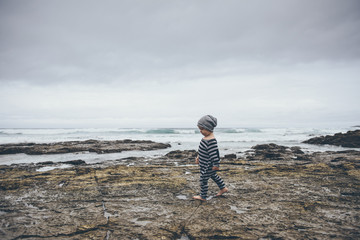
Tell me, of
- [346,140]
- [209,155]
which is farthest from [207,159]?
[346,140]

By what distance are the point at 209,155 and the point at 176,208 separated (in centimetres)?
115

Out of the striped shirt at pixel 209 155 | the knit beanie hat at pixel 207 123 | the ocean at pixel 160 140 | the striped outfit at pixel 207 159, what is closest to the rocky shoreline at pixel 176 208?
the striped outfit at pixel 207 159

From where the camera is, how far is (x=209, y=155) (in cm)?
390

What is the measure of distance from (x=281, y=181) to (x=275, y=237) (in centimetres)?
309

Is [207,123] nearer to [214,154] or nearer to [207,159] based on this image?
[214,154]

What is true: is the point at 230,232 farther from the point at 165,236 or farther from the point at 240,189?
the point at 240,189

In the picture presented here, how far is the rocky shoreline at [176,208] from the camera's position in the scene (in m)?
2.71

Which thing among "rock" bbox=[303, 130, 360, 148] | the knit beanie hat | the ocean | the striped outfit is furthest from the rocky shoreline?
"rock" bbox=[303, 130, 360, 148]

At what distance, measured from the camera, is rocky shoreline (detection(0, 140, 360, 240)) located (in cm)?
271

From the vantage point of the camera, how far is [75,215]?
10.7 feet

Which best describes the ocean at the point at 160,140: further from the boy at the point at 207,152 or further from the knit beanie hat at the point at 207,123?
the knit beanie hat at the point at 207,123

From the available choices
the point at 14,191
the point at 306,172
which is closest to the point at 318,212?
the point at 306,172

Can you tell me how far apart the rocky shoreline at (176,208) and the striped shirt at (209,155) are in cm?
70

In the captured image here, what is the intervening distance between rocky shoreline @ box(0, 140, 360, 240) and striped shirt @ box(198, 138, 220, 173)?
2.31ft
